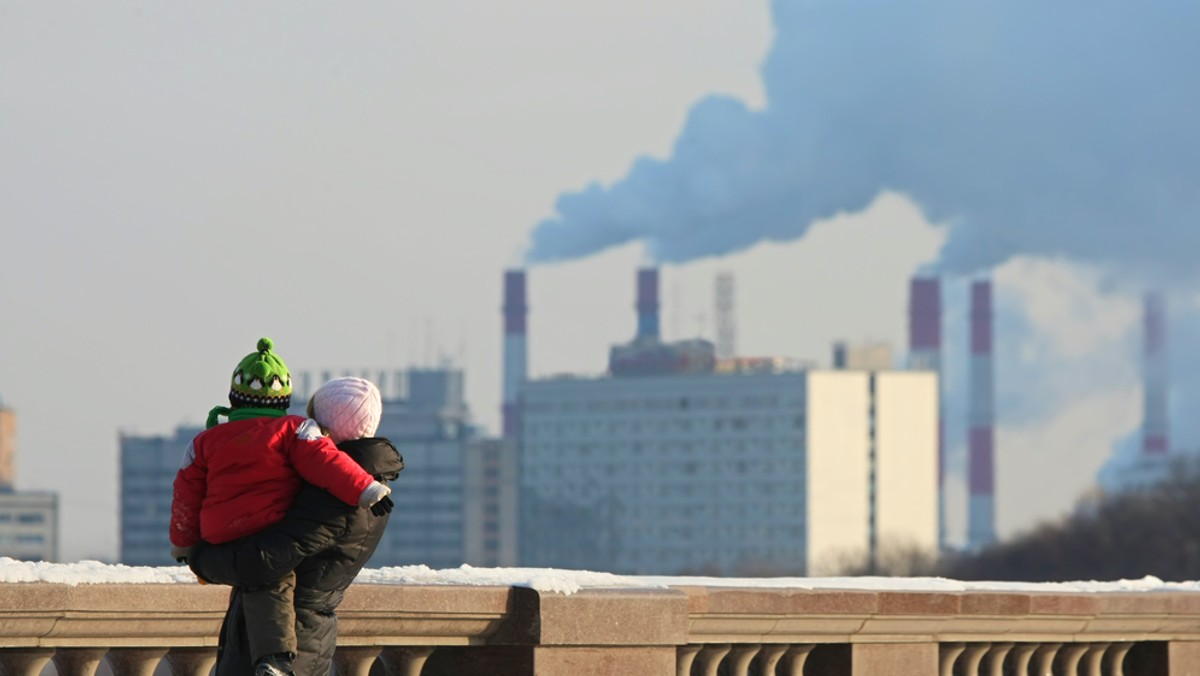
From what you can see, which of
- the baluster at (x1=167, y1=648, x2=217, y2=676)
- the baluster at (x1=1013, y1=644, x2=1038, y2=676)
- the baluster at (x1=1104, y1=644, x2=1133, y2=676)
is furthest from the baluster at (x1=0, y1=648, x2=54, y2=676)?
the baluster at (x1=1104, y1=644, x2=1133, y2=676)

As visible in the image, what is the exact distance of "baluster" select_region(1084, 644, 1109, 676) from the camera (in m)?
11.5

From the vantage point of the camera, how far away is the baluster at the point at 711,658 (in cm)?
978

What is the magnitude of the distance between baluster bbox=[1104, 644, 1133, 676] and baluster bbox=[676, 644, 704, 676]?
271 centimetres

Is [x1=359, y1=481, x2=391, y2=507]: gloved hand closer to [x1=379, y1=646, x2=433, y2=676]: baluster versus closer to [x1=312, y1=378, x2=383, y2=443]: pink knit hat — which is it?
[x1=312, y1=378, x2=383, y2=443]: pink knit hat

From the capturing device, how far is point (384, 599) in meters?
8.52

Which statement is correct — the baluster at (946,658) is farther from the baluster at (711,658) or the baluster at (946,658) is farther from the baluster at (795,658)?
the baluster at (711,658)

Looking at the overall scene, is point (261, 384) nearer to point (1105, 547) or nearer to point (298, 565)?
point (298, 565)

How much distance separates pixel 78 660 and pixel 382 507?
111cm

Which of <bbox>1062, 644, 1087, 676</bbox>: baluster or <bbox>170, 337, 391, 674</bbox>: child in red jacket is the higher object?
<bbox>170, 337, 391, 674</bbox>: child in red jacket

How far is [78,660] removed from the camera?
8.00m

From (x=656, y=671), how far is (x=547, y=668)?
47 cm

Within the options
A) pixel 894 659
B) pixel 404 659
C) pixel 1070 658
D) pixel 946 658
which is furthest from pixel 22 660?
pixel 1070 658

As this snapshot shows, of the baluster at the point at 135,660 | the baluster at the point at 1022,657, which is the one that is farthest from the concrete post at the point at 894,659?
the baluster at the point at 135,660

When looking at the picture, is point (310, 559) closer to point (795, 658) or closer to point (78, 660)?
point (78, 660)
